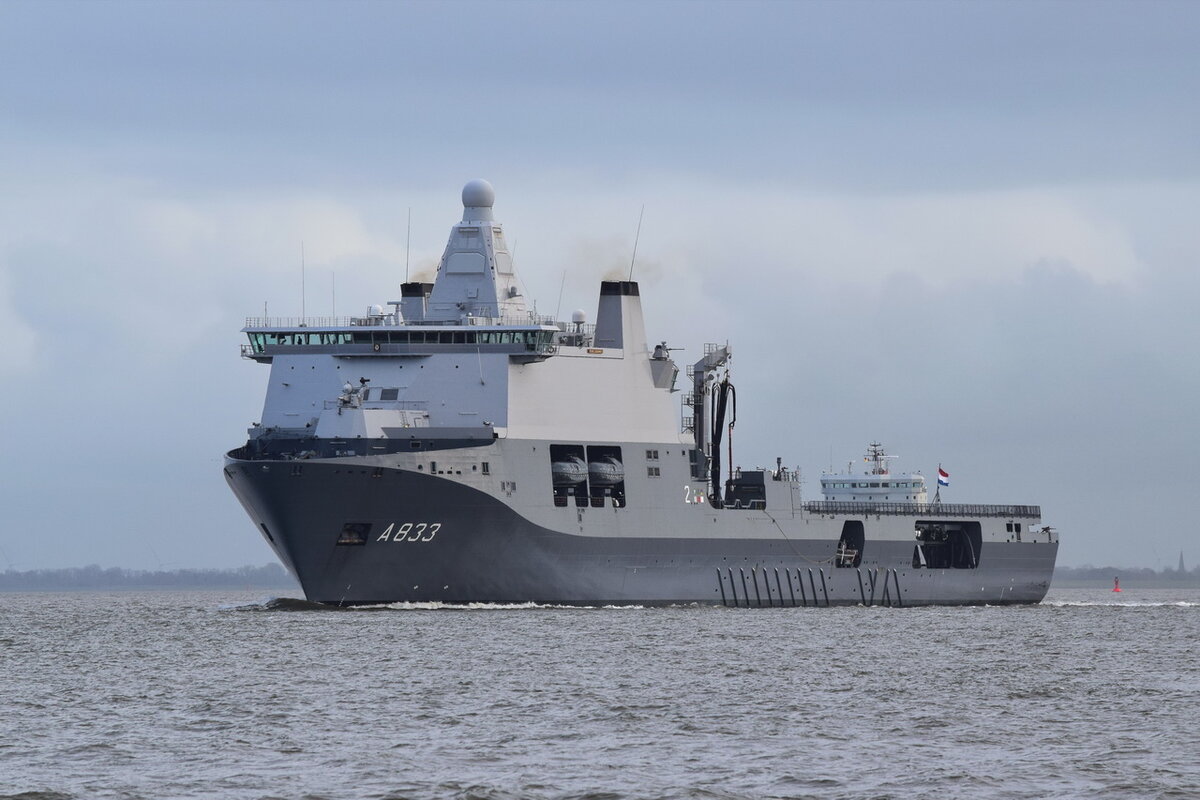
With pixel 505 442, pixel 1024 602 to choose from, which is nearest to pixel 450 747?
pixel 505 442

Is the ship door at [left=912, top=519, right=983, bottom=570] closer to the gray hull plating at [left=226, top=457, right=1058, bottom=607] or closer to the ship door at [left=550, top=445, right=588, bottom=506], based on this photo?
the gray hull plating at [left=226, top=457, right=1058, bottom=607]

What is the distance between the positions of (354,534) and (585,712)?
20642 mm

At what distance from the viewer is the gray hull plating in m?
47.8

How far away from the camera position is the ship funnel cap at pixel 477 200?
56406mm

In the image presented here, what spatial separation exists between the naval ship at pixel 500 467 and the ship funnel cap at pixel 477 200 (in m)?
0.05

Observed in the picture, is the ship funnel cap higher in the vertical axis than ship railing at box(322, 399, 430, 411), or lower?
higher

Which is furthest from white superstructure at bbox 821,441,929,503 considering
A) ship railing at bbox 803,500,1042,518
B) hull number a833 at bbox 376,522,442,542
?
hull number a833 at bbox 376,522,442,542

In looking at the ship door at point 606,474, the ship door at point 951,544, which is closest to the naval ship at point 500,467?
the ship door at point 606,474

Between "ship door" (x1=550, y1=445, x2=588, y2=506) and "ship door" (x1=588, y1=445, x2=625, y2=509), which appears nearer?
"ship door" (x1=550, y1=445, x2=588, y2=506)

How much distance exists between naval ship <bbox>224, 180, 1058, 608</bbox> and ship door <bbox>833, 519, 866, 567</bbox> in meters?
0.64

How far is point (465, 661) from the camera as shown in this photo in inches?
1427

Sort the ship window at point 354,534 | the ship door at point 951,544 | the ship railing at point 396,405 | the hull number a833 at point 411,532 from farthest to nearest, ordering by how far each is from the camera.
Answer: the ship door at point 951,544, the ship railing at point 396,405, the hull number a833 at point 411,532, the ship window at point 354,534

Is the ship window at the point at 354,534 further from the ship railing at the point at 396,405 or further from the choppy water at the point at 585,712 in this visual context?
the ship railing at the point at 396,405

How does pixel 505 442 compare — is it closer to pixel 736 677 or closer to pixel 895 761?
pixel 736 677
